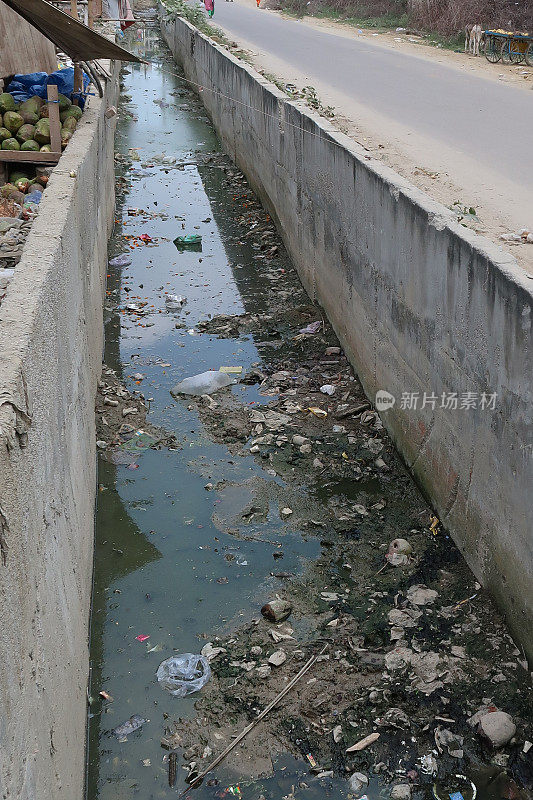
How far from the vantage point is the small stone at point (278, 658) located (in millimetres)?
3852

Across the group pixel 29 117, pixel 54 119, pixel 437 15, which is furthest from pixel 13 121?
pixel 437 15

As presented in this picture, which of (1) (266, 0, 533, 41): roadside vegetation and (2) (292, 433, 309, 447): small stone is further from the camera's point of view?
(1) (266, 0, 533, 41): roadside vegetation

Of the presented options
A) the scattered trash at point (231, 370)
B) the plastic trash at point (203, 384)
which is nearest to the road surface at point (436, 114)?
the scattered trash at point (231, 370)

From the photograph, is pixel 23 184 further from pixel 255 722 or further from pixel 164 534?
pixel 255 722

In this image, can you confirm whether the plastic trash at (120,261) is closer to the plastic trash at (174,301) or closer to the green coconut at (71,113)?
the plastic trash at (174,301)

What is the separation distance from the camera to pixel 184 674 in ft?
12.5

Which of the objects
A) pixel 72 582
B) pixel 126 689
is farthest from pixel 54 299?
pixel 126 689

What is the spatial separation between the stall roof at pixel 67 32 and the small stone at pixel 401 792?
5.92 metres

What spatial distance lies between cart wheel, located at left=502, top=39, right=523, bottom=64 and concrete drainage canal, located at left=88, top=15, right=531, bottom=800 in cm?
908

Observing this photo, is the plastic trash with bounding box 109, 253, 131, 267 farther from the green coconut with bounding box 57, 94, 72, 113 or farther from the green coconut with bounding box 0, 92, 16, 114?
the green coconut with bounding box 0, 92, 16, 114

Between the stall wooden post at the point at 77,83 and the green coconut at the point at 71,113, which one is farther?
the stall wooden post at the point at 77,83

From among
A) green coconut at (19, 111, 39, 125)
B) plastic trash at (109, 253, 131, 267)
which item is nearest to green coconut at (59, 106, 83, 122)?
green coconut at (19, 111, 39, 125)

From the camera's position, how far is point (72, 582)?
3465mm

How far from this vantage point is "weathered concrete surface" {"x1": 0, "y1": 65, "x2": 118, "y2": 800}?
216 cm
